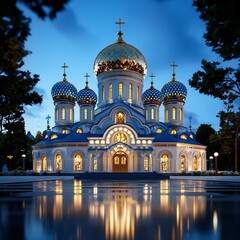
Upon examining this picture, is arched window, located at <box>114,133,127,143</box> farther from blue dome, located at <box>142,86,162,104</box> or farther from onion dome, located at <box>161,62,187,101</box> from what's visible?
onion dome, located at <box>161,62,187,101</box>

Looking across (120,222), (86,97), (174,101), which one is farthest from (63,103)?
(120,222)

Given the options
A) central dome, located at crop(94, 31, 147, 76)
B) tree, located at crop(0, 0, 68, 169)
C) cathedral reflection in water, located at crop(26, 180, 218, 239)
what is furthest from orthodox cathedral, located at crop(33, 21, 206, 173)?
cathedral reflection in water, located at crop(26, 180, 218, 239)

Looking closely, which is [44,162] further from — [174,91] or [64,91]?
[174,91]

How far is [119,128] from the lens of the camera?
4950cm

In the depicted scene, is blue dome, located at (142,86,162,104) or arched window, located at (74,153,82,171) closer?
arched window, located at (74,153,82,171)

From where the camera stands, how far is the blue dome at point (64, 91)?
195 feet

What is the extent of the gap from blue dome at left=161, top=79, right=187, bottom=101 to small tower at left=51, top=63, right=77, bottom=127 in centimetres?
1500

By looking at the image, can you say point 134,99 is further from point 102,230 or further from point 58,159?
point 102,230

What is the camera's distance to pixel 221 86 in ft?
53.9

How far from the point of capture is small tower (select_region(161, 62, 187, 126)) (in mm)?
58916

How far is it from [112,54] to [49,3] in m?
52.8

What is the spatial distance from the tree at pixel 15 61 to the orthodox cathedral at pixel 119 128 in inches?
282

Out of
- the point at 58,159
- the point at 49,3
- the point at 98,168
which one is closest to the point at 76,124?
the point at 58,159

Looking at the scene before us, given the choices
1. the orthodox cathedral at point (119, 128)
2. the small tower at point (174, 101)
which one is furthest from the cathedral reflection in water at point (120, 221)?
the small tower at point (174, 101)
